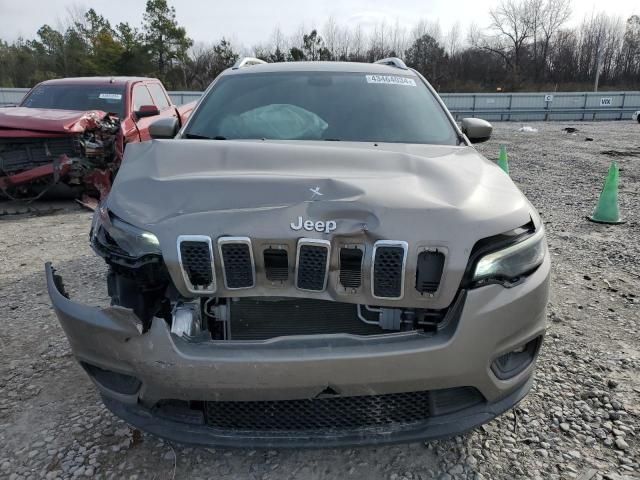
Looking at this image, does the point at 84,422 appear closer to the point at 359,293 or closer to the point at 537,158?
the point at 359,293

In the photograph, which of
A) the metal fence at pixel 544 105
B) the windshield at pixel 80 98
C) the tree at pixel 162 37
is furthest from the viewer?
the tree at pixel 162 37

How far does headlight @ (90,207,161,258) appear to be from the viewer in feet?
5.88

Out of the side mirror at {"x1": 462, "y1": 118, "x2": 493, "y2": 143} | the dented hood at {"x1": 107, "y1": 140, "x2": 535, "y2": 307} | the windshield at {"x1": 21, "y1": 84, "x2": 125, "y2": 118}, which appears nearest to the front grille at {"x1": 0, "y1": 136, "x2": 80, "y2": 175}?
the windshield at {"x1": 21, "y1": 84, "x2": 125, "y2": 118}

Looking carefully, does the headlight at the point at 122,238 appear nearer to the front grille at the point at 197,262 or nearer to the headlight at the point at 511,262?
the front grille at the point at 197,262

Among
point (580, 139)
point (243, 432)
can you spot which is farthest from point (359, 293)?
point (580, 139)

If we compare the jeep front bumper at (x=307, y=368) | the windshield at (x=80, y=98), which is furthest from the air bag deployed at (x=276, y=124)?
the windshield at (x=80, y=98)

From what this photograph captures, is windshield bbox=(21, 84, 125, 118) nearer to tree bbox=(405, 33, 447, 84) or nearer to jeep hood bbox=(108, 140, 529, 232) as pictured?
jeep hood bbox=(108, 140, 529, 232)

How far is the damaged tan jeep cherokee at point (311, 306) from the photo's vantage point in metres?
1.67

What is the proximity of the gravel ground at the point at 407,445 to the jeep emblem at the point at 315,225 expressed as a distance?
3.19 ft

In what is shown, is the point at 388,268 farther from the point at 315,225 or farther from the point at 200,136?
the point at 200,136

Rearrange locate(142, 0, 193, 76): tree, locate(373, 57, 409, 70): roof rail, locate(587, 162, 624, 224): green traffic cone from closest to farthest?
locate(373, 57, 409, 70): roof rail < locate(587, 162, 624, 224): green traffic cone < locate(142, 0, 193, 76): tree

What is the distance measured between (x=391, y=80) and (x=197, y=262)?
2.25 m

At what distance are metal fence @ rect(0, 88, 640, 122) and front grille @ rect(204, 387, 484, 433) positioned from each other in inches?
913

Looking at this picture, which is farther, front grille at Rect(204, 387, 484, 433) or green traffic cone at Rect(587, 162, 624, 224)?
green traffic cone at Rect(587, 162, 624, 224)
